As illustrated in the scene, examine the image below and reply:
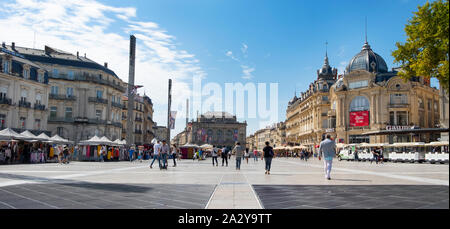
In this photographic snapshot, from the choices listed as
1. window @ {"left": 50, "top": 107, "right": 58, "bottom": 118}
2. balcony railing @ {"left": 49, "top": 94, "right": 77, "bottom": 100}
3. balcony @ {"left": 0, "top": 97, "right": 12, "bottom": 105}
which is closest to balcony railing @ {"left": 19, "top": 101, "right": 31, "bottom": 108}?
balcony @ {"left": 0, "top": 97, "right": 12, "bottom": 105}

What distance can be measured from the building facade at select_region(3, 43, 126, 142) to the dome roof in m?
39.9

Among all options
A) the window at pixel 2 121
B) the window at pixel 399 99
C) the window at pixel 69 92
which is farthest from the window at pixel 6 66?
the window at pixel 399 99

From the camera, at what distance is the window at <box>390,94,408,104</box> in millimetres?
51794

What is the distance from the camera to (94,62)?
52.3m

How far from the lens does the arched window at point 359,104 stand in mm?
53634

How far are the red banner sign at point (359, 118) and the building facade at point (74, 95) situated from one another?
37.5m

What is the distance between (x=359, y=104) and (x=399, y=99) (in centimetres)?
572

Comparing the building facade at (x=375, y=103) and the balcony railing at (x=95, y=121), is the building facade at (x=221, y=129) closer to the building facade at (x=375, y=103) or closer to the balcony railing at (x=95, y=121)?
the building facade at (x=375, y=103)

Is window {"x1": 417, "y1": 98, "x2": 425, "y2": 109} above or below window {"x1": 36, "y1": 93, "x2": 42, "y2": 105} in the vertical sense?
above

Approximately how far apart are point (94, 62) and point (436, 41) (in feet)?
158

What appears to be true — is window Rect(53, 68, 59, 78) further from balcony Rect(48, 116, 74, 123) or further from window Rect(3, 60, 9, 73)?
window Rect(3, 60, 9, 73)

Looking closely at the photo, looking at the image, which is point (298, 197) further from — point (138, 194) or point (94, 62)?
point (94, 62)

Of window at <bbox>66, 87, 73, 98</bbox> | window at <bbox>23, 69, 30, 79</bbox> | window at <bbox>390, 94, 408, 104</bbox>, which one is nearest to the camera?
window at <bbox>23, 69, 30, 79</bbox>
